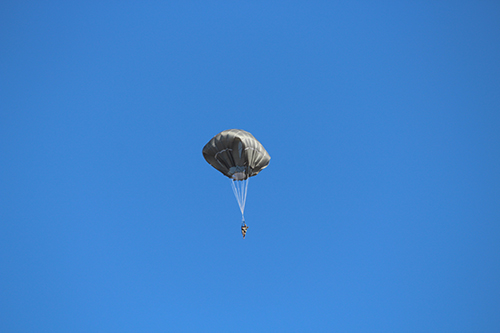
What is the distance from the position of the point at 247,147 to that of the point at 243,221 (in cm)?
528

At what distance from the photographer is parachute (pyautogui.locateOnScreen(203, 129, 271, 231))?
22.2 m

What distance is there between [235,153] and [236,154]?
101 millimetres

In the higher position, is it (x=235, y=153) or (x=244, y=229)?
(x=235, y=153)

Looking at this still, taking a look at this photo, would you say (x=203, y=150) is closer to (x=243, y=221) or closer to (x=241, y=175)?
(x=241, y=175)

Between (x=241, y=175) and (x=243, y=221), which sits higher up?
(x=241, y=175)

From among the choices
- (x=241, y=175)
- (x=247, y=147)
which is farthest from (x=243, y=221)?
(x=247, y=147)

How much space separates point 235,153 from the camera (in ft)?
73.0

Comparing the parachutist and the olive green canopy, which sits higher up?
the olive green canopy

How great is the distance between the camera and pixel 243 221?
22.3 meters

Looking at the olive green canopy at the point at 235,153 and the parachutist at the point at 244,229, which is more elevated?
the olive green canopy at the point at 235,153

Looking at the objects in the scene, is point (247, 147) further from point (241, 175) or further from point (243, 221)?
point (243, 221)

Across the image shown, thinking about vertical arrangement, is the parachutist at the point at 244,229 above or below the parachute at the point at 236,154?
below

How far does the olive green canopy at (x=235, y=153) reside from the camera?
2219cm

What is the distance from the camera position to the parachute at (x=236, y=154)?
22.2 meters
